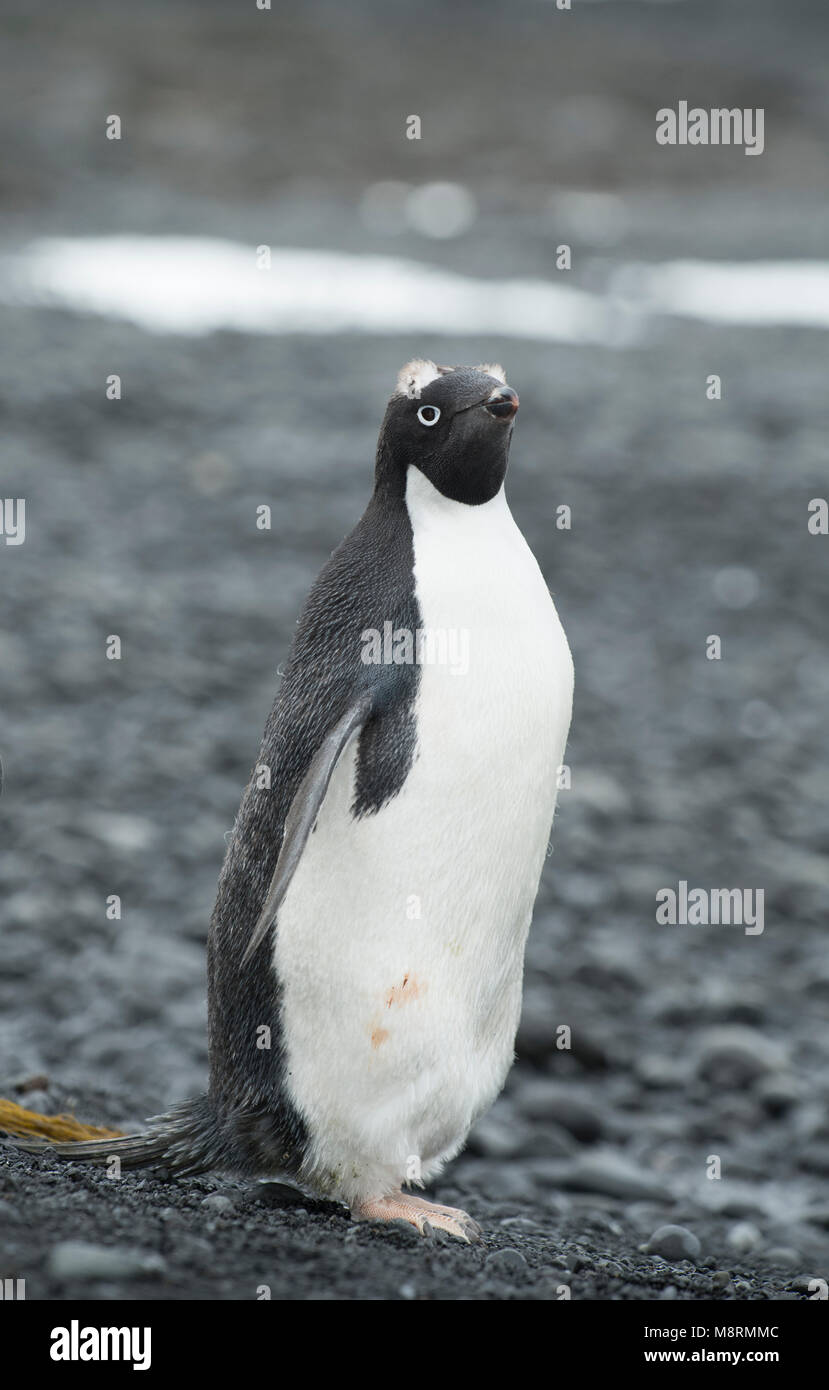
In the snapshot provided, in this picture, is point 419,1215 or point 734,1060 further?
point 734,1060

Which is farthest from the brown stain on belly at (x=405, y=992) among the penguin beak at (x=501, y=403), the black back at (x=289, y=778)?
the penguin beak at (x=501, y=403)

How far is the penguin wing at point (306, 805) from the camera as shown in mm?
2922

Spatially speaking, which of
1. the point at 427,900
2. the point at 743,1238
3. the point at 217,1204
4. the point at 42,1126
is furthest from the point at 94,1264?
the point at 743,1238

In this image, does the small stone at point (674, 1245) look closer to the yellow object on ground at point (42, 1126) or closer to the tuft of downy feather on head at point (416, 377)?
the yellow object on ground at point (42, 1126)

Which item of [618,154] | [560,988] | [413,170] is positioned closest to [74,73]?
[413,170]

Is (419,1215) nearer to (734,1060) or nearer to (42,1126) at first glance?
(42,1126)

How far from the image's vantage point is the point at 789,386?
10.9m

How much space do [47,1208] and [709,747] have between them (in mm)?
4678

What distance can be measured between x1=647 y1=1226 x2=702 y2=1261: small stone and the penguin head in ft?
5.18

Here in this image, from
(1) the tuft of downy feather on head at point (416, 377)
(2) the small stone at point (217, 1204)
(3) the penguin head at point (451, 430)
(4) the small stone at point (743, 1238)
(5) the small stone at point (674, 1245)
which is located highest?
(1) the tuft of downy feather on head at point (416, 377)

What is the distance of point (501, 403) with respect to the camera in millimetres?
3209

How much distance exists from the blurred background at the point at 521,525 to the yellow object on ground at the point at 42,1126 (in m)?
0.34

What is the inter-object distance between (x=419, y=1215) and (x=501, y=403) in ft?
4.92

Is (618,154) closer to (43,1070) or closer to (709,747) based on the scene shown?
(709,747)
